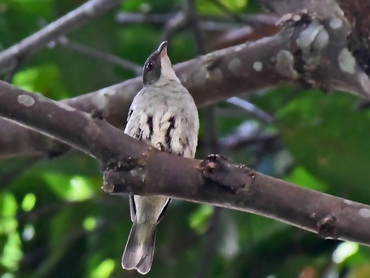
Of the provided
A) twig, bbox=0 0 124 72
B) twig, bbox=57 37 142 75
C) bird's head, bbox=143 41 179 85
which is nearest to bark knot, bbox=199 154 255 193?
bird's head, bbox=143 41 179 85

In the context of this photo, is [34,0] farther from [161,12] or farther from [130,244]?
[130,244]

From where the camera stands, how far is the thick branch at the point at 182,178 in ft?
7.02

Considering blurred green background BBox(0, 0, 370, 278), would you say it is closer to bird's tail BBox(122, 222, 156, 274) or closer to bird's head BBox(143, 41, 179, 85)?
bird's head BBox(143, 41, 179, 85)

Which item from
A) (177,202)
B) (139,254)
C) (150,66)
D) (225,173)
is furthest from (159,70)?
(225,173)

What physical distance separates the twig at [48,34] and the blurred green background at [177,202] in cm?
51

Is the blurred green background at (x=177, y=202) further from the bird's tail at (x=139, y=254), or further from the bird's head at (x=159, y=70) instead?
the bird's tail at (x=139, y=254)

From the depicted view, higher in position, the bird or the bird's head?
the bird's head

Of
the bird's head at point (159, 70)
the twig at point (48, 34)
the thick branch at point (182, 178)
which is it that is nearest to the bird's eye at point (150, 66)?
the bird's head at point (159, 70)

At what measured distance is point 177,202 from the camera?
4535 millimetres

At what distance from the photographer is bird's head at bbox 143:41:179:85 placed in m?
3.44

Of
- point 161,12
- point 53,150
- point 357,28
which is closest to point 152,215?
point 53,150

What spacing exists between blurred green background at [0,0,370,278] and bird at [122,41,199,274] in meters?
0.66

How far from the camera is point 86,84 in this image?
13.9 ft

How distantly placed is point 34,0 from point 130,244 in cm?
→ 201
